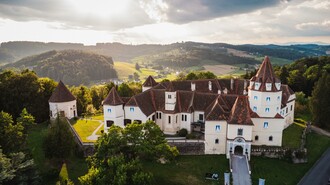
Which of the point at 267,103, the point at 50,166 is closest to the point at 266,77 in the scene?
the point at 267,103

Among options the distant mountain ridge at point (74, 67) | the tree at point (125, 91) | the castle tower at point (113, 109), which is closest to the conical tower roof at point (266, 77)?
the castle tower at point (113, 109)

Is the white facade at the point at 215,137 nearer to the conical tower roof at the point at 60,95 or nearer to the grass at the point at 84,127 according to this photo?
the grass at the point at 84,127

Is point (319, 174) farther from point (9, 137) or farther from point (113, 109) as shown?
point (9, 137)

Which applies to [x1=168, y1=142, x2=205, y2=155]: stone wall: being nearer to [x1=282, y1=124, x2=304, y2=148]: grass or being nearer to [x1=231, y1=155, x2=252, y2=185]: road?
[x1=231, y1=155, x2=252, y2=185]: road

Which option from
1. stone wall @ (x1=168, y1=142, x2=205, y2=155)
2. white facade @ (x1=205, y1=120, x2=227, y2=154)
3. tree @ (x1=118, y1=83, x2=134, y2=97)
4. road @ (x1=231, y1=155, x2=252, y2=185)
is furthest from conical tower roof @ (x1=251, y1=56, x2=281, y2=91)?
tree @ (x1=118, y1=83, x2=134, y2=97)

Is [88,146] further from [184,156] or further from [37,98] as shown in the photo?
[37,98]

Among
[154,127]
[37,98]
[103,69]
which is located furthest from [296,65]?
[103,69]

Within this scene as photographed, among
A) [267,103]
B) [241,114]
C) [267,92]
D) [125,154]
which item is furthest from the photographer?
[267,103]
